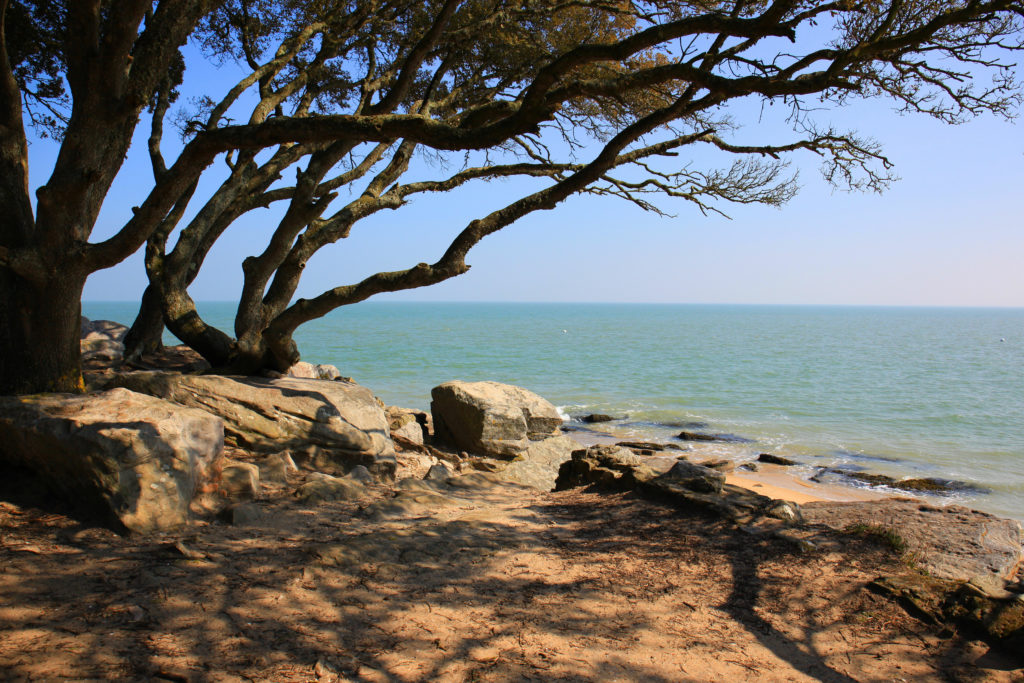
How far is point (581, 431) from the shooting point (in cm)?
1641

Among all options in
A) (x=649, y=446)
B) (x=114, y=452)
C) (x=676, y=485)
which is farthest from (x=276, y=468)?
(x=649, y=446)

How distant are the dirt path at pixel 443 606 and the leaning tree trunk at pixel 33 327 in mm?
1688

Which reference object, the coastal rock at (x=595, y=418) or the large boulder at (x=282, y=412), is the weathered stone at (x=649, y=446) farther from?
the large boulder at (x=282, y=412)

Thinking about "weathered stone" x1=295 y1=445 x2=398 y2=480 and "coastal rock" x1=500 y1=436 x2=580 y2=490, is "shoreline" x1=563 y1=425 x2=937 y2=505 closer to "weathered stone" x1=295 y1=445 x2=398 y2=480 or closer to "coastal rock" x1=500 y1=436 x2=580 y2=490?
"coastal rock" x1=500 y1=436 x2=580 y2=490

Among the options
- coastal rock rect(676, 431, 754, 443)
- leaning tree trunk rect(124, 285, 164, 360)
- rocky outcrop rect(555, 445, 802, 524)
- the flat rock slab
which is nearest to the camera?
the flat rock slab

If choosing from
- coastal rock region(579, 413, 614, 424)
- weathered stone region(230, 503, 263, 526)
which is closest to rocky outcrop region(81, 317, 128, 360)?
weathered stone region(230, 503, 263, 526)

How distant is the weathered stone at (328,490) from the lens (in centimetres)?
555

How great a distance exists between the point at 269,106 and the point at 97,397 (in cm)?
641

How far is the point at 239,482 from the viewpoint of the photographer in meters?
5.38

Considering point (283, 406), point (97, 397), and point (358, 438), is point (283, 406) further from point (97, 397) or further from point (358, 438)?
point (97, 397)

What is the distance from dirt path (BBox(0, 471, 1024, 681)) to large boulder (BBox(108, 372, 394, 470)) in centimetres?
215

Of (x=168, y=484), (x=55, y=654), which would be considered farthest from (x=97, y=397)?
(x=55, y=654)

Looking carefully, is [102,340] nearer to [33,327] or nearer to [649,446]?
[33,327]

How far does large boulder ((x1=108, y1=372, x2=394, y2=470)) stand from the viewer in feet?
23.3
